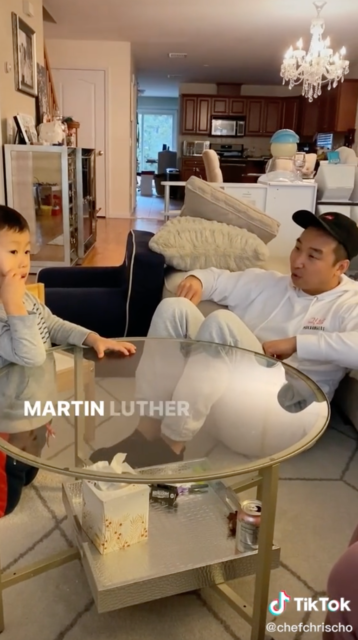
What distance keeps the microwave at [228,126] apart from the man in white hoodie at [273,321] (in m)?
8.93

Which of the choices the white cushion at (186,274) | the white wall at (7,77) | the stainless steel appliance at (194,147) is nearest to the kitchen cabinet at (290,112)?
the stainless steel appliance at (194,147)

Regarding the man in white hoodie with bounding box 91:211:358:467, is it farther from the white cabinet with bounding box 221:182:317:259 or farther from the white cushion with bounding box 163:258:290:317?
the white cabinet with bounding box 221:182:317:259

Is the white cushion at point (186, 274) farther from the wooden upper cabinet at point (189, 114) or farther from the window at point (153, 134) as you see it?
the window at point (153, 134)

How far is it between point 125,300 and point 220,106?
8901 millimetres

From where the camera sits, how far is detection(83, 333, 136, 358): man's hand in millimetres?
1487

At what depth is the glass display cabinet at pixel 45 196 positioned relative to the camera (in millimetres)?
4238

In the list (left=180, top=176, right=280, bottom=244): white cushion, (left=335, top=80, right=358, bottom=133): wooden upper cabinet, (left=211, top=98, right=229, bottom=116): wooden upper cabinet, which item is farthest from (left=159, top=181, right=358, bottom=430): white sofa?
(left=211, top=98, right=229, bottom=116): wooden upper cabinet

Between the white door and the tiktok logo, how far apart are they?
6.98 m

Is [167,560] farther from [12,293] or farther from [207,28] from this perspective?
[207,28]

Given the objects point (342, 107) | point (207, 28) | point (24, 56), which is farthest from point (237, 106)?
point (24, 56)

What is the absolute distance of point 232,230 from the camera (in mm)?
2219

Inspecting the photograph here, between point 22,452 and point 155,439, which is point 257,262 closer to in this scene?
point 155,439

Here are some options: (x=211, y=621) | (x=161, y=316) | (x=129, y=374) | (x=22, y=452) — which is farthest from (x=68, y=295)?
(x=211, y=621)

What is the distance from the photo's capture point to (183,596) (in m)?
1.20
